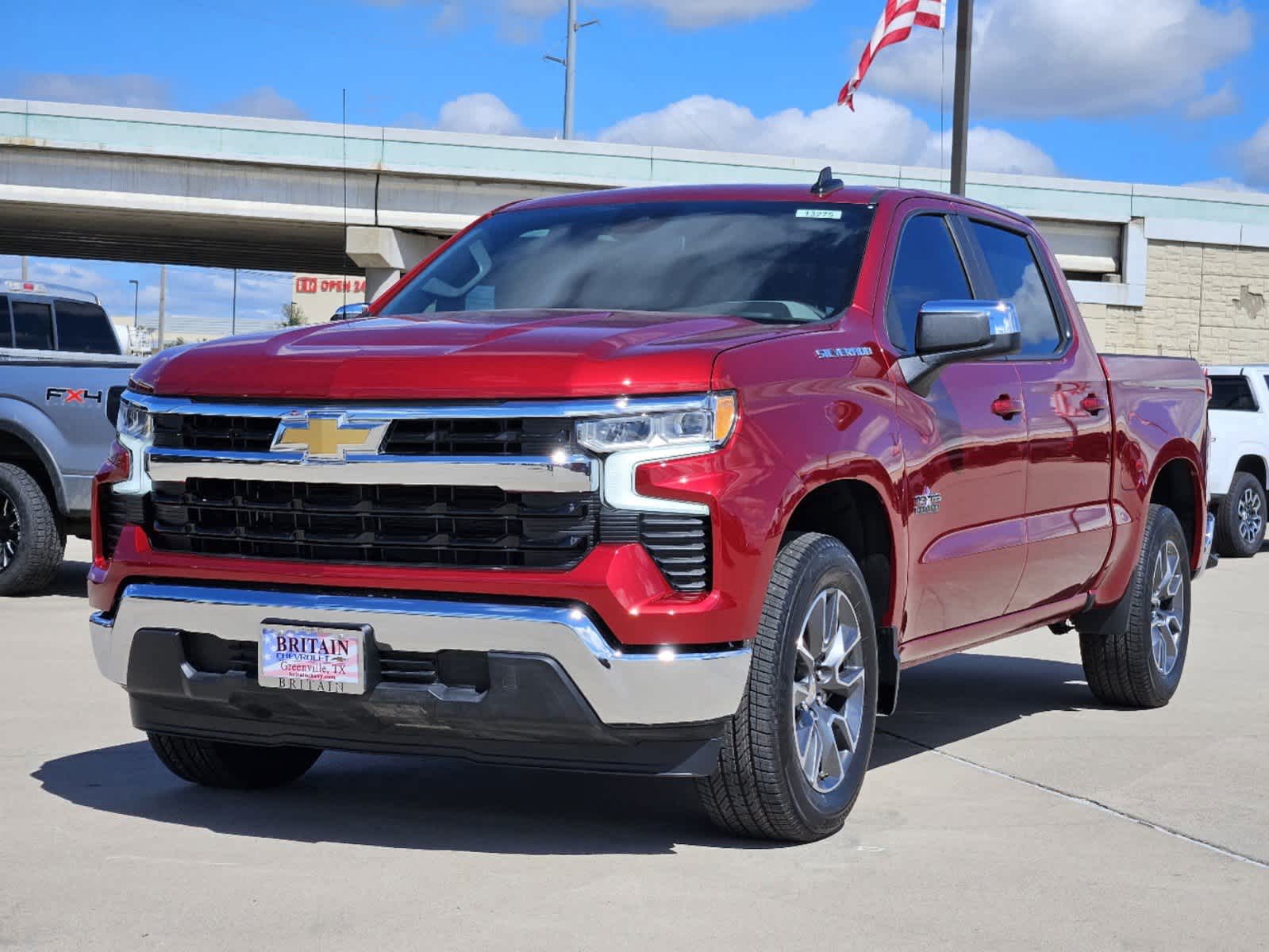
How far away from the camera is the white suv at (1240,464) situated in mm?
17781

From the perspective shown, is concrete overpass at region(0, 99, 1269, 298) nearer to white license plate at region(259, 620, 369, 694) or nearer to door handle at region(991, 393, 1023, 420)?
door handle at region(991, 393, 1023, 420)

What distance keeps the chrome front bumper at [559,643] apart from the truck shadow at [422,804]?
0.64 m

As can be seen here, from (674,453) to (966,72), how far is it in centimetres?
1349

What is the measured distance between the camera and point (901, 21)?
18031mm

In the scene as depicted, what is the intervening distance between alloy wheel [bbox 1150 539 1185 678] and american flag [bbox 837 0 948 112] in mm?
10801

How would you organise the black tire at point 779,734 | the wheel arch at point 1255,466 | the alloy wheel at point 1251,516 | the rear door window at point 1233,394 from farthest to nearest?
the rear door window at point 1233,394
the wheel arch at point 1255,466
the alloy wheel at point 1251,516
the black tire at point 779,734

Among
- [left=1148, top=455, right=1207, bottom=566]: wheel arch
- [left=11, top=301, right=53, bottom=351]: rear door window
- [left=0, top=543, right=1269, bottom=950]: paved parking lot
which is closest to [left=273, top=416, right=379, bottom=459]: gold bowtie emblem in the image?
[left=0, top=543, right=1269, bottom=950]: paved parking lot

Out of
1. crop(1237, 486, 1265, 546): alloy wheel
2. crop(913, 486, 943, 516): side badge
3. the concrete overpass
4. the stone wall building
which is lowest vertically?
crop(1237, 486, 1265, 546): alloy wheel

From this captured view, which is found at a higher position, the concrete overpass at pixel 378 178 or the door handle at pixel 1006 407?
the concrete overpass at pixel 378 178

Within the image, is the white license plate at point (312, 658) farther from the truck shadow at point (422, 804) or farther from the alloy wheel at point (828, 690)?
the alloy wheel at point (828, 690)

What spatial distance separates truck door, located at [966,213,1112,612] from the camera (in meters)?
6.55

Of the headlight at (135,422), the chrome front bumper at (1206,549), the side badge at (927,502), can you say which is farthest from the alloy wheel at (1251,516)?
the headlight at (135,422)

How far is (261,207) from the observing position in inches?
1577

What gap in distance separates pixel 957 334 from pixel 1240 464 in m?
13.7
